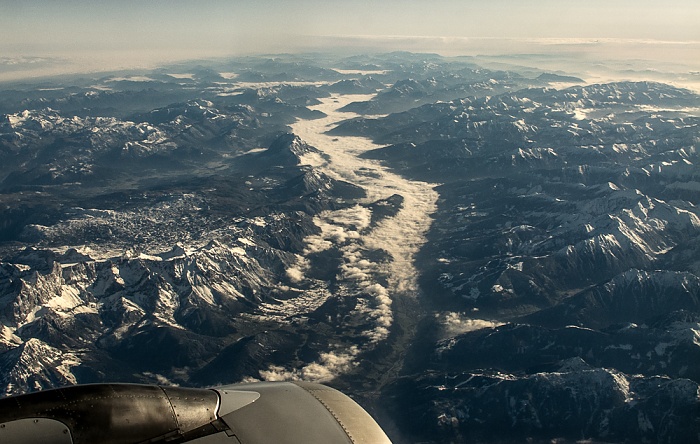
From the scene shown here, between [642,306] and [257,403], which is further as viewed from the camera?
[642,306]

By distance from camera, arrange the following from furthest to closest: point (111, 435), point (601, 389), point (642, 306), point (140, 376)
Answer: point (642, 306)
point (140, 376)
point (601, 389)
point (111, 435)

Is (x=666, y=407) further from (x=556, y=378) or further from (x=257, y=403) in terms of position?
(x=257, y=403)

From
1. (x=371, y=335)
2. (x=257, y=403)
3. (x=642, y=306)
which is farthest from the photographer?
(x=642, y=306)

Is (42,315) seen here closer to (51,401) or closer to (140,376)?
(140,376)

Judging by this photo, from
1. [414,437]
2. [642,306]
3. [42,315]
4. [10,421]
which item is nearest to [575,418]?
[414,437]

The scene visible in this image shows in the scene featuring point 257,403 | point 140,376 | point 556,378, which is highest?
point 257,403

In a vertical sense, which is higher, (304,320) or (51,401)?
(51,401)

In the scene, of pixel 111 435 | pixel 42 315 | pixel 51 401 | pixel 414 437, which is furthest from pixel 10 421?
pixel 42 315
